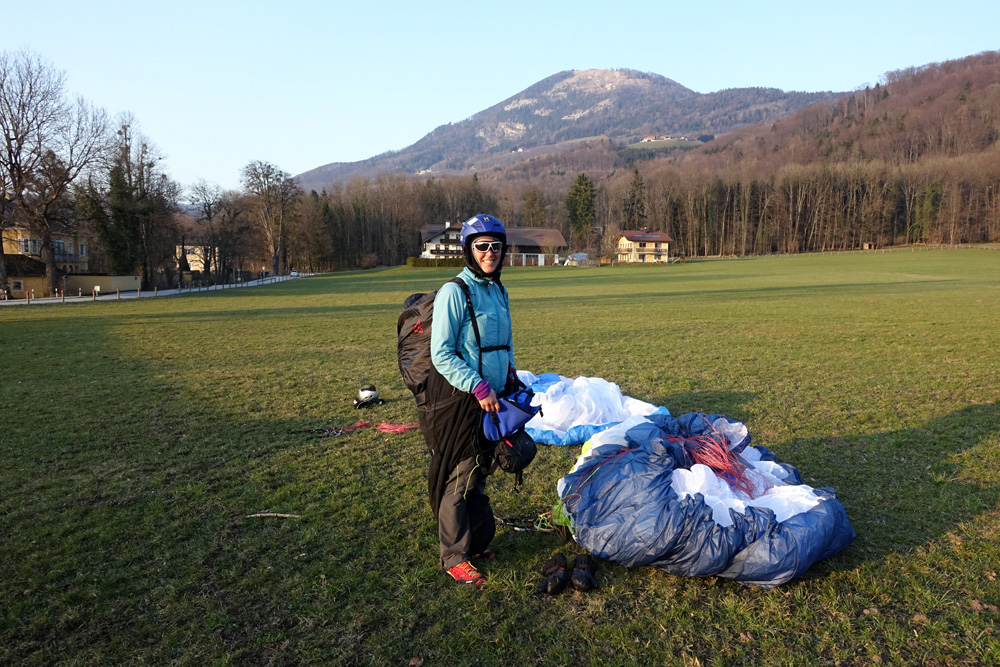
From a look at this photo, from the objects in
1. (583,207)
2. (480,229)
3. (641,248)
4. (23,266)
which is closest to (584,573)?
(480,229)

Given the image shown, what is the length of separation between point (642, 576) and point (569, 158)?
629 ft

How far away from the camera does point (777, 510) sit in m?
3.44

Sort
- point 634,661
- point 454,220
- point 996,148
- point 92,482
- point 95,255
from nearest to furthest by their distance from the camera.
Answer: point 634,661 → point 92,482 → point 95,255 → point 996,148 → point 454,220

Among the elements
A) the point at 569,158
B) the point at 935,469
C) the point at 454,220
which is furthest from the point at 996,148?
the point at 569,158

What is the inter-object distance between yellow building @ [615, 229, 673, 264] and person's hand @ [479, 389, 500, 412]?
243 ft

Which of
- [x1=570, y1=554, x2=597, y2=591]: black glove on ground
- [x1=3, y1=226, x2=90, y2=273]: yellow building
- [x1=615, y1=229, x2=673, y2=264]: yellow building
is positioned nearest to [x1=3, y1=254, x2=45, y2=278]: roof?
[x1=3, y1=226, x2=90, y2=273]: yellow building

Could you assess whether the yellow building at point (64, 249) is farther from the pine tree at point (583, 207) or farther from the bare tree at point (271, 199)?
the pine tree at point (583, 207)

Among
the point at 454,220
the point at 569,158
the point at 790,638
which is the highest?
the point at 569,158

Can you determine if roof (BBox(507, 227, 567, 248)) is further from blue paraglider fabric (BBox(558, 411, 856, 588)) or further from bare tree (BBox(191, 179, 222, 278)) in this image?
blue paraglider fabric (BBox(558, 411, 856, 588))

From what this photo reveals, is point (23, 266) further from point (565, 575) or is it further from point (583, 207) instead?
point (583, 207)

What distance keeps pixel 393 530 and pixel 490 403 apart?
1540 millimetres

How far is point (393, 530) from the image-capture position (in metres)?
4.03

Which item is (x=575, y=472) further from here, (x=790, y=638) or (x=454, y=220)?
(x=454, y=220)

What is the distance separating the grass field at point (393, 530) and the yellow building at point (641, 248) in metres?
66.8
